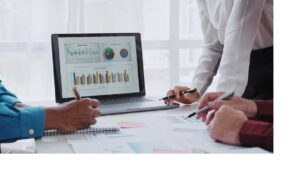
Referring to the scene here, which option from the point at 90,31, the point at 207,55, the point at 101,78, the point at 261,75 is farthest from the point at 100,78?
the point at 90,31

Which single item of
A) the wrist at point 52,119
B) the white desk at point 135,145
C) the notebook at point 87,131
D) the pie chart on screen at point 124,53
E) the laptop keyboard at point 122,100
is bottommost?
the white desk at point 135,145

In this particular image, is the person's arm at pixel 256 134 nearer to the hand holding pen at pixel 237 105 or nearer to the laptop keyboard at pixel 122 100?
the hand holding pen at pixel 237 105

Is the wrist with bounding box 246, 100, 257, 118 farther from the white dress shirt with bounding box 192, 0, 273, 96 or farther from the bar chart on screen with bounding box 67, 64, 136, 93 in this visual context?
the bar chart on screen with bounding box 67, 64, 136, 93

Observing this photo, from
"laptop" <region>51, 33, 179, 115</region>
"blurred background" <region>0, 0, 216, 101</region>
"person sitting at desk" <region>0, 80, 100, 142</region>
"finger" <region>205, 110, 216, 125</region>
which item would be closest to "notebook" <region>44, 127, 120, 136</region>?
"person sitting at desk" <region>0, 80, 100, 142</region>

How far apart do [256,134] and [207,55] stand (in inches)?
36.7

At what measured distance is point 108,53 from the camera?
1686 mm

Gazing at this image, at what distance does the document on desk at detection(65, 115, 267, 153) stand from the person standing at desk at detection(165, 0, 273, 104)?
252 millimetres

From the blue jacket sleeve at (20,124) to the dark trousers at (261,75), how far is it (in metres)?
0.80

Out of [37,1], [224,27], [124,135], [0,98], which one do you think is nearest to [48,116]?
[124,135]

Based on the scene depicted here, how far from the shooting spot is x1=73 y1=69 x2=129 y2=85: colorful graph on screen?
1621mm

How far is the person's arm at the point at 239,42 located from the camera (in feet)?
4.56

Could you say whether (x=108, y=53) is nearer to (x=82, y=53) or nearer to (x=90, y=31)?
(x=82, y=53)

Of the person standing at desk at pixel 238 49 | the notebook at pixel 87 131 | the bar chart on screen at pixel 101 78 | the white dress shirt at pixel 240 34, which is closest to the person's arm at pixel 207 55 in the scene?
the person standing at desk at pixel 238 49
